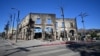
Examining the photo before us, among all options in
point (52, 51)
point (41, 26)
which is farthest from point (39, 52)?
point (41, 26)

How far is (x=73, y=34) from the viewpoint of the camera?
156 feet

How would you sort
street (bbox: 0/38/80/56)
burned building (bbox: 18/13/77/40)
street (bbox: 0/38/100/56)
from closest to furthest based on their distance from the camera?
street (bbox: 0/38/80/56) → street (bbox: 0/38/100/56) → burned building (bbox: 18/13/77/40)

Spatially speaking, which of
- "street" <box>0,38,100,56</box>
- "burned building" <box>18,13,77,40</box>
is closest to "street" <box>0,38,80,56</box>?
"street" <box>0,38,100,56</box>

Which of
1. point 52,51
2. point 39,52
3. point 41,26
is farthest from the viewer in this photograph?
point 41,26

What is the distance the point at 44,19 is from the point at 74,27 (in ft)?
43.4

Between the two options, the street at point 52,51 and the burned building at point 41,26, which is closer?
the street at point 52,51

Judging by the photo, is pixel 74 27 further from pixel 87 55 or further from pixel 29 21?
pixel 87 55

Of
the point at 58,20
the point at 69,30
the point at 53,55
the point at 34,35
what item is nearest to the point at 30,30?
the point at 34,35

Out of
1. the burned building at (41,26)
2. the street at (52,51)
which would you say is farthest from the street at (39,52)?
the burned building at (41,26)

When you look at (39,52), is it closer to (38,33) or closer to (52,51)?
(52,51)

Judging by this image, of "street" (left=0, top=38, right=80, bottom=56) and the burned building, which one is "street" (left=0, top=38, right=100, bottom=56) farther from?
the burned building

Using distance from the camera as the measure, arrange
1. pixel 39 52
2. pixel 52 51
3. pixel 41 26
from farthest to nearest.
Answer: pixel 41 26
pixel 52 51
pixel 39 52

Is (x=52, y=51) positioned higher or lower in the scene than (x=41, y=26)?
lower

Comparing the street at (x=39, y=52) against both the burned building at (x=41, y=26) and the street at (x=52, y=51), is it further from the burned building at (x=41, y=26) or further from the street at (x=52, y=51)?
the burned building at (x=41, y=26)
